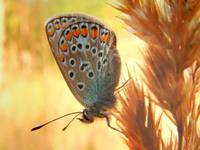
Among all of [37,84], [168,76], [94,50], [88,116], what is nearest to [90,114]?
[88,116]

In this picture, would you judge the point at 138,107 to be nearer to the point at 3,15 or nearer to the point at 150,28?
the point at 150,28

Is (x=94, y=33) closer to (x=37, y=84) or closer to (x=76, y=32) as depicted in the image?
(x=76, y=32)

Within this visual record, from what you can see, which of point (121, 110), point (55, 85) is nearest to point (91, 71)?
point (121, 110)

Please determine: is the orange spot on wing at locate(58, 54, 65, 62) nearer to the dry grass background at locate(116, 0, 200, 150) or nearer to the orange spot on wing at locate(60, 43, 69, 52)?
the orange spot on wing at locate(60, 43, 69, 52)

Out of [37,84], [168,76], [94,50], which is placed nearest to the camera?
[168,76]

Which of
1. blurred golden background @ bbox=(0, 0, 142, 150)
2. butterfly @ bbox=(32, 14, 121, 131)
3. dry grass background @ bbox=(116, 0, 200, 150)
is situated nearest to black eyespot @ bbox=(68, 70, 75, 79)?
butterfly @ bbox=(32, 14, 121, 131)

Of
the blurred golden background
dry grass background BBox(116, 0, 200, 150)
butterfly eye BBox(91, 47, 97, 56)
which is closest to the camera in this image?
dry grass background BBox(116, 0, 200, 150)

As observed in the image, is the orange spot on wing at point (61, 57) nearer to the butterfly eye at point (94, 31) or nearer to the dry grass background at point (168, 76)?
the butterfly eye at point (94, 31)
